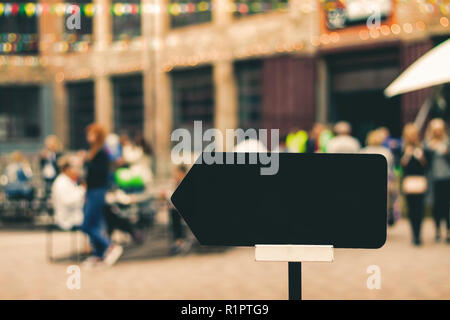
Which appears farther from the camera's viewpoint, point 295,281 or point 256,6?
point 256,6

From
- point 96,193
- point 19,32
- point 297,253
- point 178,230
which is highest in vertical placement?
point 19,32

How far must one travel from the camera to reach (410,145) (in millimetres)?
8984

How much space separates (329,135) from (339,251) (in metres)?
5.69

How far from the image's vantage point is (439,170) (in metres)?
8.91

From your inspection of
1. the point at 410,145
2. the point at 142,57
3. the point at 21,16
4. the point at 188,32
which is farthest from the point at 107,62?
the point at 410,145

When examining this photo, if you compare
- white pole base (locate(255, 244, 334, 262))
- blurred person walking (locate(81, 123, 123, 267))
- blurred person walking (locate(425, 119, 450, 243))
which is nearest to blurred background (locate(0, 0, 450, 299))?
blurred person walking (locate(81, 123, 123, 267))

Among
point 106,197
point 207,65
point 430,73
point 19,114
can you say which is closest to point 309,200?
point 430,73

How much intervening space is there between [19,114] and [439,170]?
1950 cm

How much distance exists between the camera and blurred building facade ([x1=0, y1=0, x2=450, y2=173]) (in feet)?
47.0

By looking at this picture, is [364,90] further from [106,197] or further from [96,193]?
[96,193]

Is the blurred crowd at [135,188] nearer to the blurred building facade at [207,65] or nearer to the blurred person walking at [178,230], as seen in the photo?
the blurred person walking at [178,230]

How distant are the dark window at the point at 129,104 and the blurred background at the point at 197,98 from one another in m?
0.05

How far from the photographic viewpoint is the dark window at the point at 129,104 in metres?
20.9

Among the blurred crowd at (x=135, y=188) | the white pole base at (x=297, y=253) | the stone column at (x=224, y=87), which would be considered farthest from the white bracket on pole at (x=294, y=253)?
the stone column at (x=224, y=87)
